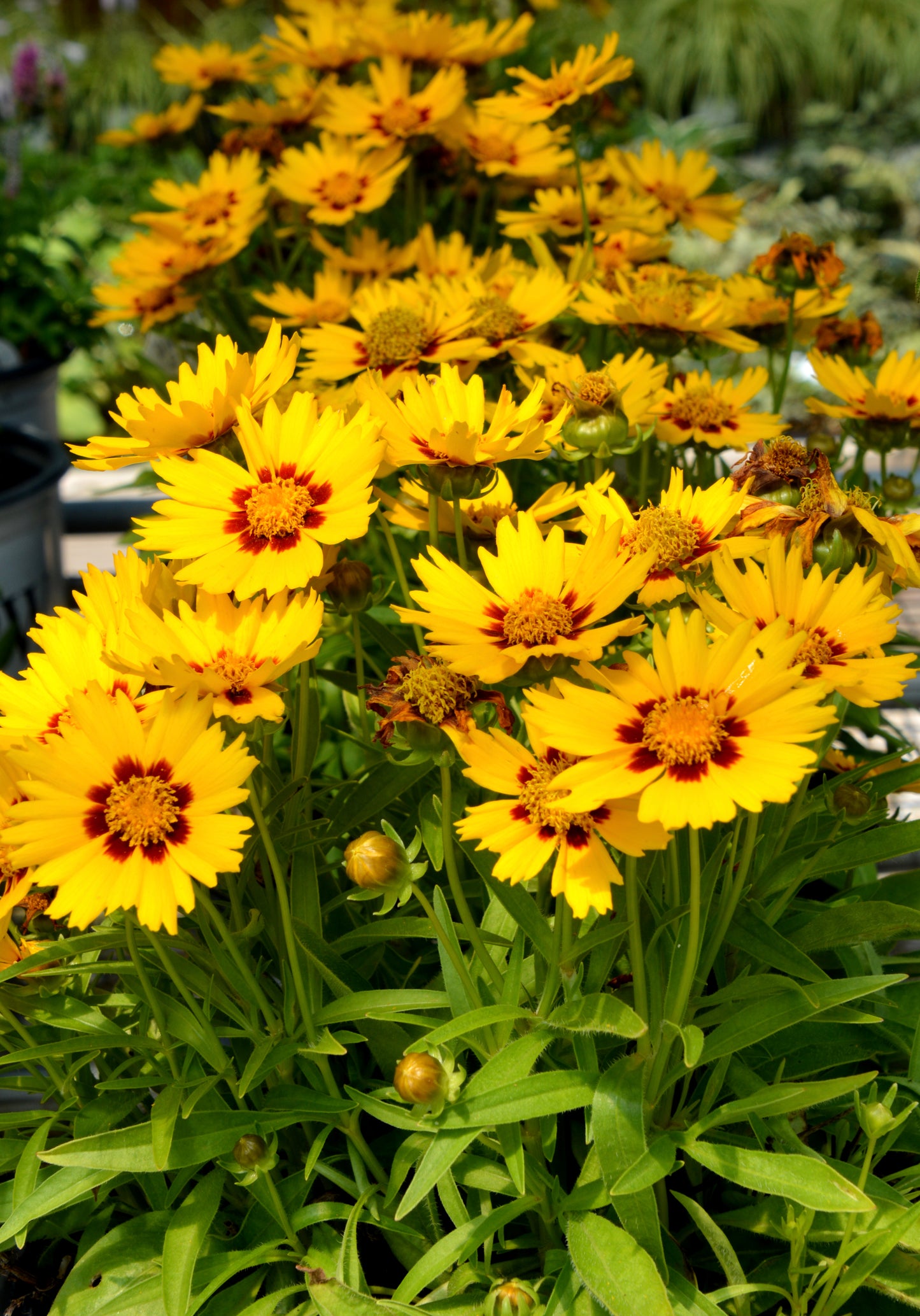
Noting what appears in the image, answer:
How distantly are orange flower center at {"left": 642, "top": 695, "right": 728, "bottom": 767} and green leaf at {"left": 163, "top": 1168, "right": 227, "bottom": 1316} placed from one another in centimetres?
36

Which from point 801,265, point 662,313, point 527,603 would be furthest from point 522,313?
point 527,603

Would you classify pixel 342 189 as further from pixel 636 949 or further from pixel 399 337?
pixel 636 949

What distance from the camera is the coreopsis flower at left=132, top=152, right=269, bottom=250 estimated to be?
126cm

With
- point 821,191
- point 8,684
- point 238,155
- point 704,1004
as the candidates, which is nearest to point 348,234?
point 238,155

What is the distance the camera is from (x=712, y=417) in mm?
913

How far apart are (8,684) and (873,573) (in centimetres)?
46

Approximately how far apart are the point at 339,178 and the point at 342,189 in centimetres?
2

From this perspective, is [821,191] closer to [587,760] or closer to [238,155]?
[238,155]

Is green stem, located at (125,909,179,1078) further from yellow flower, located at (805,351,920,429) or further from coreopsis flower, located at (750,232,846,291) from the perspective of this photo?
coreopsis flower, located at (750,232,846,291)

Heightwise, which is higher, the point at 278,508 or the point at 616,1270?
the point at 278,508

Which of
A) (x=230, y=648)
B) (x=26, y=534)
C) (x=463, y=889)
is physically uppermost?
(x=230, y=648)

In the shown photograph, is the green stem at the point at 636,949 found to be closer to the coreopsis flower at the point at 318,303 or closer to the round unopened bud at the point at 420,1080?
the round unopened bud at the point at 420,1080

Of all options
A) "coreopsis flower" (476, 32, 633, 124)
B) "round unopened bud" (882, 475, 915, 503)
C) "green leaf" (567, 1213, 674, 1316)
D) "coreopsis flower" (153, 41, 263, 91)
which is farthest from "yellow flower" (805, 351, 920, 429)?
"coreopsis flower" (153, 41, 263, 91)

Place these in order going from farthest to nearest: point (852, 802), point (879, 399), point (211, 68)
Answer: point (211, 68)
point (879, 399)
point (852, 802)
